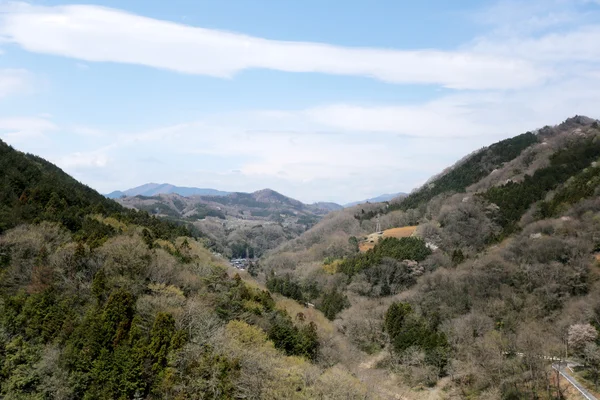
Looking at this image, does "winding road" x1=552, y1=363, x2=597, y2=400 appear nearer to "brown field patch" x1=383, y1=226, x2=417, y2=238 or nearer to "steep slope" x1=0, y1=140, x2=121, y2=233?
"steep slope" x1=0, y1=140, x2=121, y2=233

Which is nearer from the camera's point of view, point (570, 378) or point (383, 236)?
point (570, 378)

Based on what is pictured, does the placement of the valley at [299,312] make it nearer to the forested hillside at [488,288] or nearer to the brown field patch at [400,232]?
the forested hillside at [488,288]

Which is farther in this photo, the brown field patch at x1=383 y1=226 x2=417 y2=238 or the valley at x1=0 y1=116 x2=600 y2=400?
the brown field patch at x1=383 y1=226 x2=417 y2=238

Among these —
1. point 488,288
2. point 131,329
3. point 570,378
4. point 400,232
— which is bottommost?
point 570,378

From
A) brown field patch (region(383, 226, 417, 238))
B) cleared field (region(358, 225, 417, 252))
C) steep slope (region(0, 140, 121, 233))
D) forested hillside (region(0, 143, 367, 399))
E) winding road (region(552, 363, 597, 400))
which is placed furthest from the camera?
brown field patch (region(383, 226, 417, 238))

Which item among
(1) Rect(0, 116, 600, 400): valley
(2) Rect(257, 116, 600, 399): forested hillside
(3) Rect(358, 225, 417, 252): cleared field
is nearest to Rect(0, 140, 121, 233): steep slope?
(1) Rect(0, 116, 600, 400): valley

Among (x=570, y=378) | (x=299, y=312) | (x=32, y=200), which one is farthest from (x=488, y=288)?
(x=32, y=200)

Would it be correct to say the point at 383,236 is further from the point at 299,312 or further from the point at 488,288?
the point at 299,312
